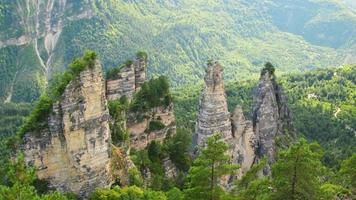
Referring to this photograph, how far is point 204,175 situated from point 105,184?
14.2 metres

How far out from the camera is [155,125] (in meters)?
77.8

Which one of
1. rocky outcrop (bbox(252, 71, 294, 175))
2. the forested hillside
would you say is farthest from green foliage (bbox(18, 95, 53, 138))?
the forested hillside

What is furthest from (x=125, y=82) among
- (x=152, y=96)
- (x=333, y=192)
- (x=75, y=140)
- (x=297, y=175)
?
(x=297, y=175)

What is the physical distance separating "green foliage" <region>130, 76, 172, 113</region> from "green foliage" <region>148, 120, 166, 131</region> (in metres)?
2.14

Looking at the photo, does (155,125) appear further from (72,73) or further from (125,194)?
(72,73)

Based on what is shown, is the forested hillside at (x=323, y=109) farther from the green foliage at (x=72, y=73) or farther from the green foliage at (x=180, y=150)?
the green foliage at (x=72, y=73)

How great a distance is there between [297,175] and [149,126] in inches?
1343

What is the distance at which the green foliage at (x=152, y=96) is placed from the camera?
76438 mm

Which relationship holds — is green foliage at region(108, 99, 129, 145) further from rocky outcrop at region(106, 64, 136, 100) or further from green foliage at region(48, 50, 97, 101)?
green foliage at region(48, 50, 97, 101)

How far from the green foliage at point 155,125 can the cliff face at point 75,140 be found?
19.8 metres

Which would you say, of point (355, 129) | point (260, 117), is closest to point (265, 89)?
point (260, 117)

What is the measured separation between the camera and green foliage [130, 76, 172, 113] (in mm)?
76438

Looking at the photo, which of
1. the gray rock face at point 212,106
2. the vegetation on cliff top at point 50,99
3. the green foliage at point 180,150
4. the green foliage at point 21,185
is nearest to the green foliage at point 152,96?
the green foliage at point 180,150

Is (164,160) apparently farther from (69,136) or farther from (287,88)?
(287,88)
